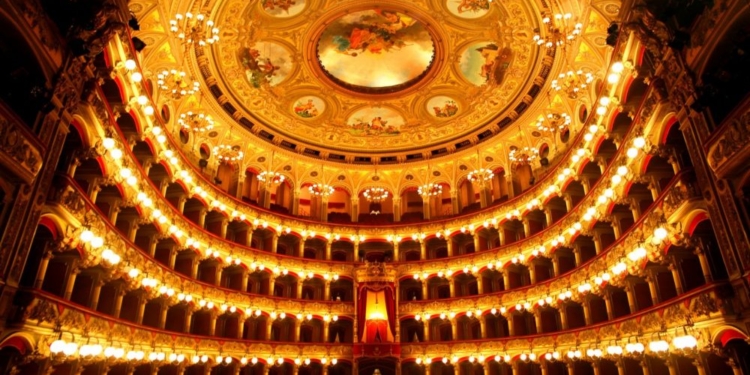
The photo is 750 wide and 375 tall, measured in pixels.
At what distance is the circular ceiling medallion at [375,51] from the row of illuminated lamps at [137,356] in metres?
16.9

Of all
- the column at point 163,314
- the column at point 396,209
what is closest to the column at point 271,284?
the column at point 163,314

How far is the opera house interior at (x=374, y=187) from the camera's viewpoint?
1295cm

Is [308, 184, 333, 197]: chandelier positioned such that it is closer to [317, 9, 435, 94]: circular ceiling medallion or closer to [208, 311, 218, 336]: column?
[317, 9, 435, 94]: circular ceiling medallion

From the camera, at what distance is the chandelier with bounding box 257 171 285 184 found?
106 ft

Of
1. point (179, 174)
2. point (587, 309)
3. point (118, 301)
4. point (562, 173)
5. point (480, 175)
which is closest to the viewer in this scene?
point (118, 301)

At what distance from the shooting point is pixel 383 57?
28969 mm

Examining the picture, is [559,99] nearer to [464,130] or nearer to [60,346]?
[464,130]

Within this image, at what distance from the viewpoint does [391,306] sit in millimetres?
29812

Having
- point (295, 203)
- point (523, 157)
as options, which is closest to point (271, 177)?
point (295, 203)

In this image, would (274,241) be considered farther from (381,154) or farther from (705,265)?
(705,265)

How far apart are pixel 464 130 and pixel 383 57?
782 cm

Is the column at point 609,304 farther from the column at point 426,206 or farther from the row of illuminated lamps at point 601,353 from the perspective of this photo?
the column at point 426,206

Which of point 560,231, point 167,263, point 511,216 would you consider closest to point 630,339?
point 560,231

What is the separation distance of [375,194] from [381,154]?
2.95 meters
